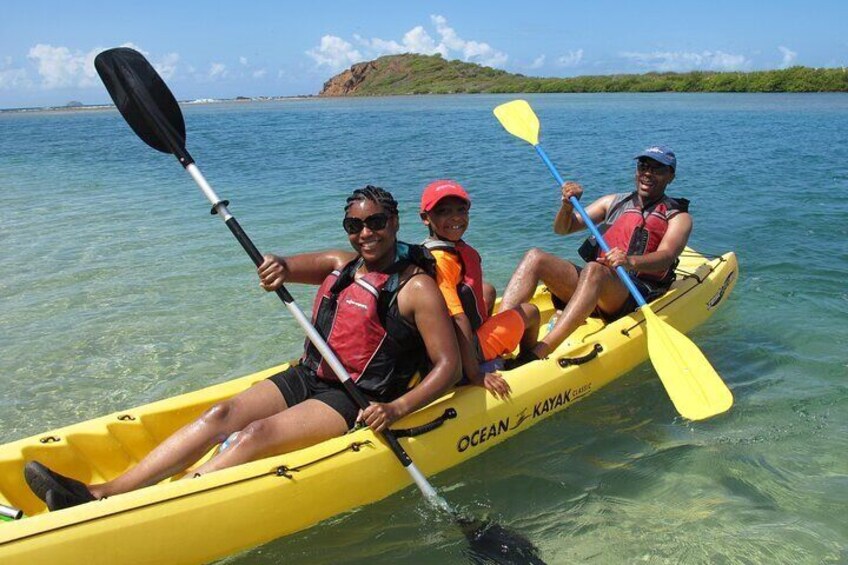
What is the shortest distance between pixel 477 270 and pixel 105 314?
4.23 meters

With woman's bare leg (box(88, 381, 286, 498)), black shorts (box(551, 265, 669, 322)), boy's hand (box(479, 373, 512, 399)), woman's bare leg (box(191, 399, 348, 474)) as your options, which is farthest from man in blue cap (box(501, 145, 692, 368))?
woman's bare leg (box(88, 381, 286, 498))

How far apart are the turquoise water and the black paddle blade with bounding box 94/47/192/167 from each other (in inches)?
77.8

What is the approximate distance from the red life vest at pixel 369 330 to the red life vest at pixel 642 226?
2.08m

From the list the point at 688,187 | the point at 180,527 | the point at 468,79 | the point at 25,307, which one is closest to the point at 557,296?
the point at 180,527

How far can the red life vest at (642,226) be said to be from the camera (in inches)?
187

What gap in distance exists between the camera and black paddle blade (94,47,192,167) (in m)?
3.65

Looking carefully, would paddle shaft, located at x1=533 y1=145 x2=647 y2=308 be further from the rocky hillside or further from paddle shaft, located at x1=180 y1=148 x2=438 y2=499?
the rocky hillside

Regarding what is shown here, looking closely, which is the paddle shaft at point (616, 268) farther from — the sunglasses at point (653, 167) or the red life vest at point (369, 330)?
the red life vest at point (369, 330)

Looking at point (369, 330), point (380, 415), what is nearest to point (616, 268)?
point (369, 330)

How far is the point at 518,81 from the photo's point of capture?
76.6 metres

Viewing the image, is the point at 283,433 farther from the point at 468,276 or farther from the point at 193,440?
the point at 468,276

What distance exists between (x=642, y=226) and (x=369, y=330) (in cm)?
245

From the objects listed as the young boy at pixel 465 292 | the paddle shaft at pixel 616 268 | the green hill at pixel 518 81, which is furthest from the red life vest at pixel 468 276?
the green hill at pixel 518 81

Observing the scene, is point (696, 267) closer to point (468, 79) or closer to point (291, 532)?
point (291, 532)
